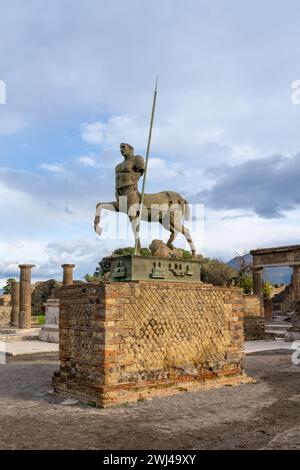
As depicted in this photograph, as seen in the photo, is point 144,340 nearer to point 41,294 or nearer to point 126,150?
point 126,150

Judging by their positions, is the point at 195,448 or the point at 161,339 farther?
the point at 161,339

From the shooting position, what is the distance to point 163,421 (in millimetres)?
5602

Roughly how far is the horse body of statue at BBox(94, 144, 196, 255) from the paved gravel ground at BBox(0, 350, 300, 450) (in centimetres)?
282

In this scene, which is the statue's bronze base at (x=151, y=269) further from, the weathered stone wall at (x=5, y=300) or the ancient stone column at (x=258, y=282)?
the weathered stone wall at (x=5, y=300)

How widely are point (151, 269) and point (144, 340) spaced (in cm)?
113

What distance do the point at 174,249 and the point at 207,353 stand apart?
1844 mm

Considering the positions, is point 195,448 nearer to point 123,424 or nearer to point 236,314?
point 123,424

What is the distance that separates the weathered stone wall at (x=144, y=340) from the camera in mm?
6695

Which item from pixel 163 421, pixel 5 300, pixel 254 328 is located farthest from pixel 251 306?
pixel 5 300

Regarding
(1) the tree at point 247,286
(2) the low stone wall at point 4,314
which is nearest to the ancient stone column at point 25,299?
(2) the low stone wall at point 4,314

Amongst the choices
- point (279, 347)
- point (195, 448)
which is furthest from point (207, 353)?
point (279, 347)

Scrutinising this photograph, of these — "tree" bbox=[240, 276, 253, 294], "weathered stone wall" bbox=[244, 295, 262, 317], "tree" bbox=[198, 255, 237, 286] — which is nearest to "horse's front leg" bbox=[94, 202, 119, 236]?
"weathered stone wall" bbox=[244, 295, 262, 317]

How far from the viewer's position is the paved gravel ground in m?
4.72
